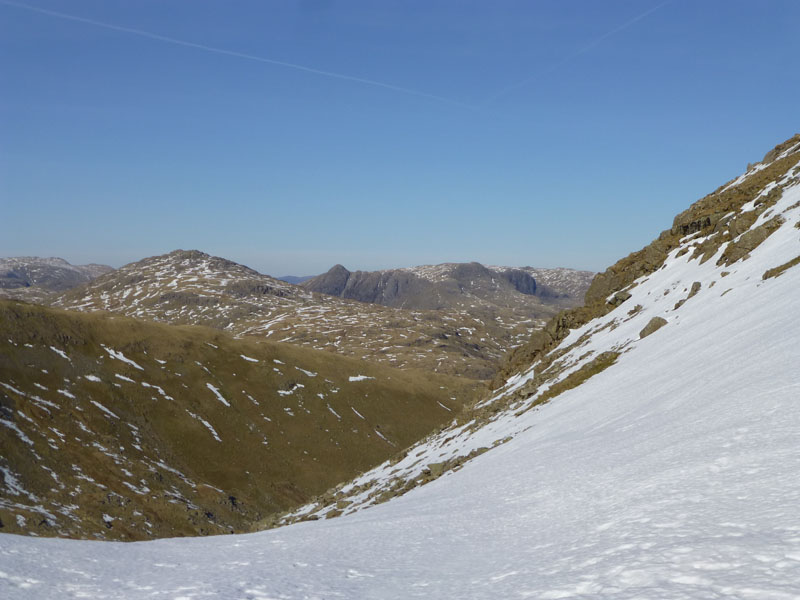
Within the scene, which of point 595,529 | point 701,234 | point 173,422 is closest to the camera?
point 595,529

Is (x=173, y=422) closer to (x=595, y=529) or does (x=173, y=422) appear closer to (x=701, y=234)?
(x=701, y=234)

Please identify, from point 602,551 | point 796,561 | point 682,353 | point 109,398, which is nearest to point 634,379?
point 682,353

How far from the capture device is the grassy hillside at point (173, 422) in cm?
6256

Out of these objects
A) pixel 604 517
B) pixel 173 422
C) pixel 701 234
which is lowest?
pixel 173 422

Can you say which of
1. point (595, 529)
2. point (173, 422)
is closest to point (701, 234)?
point (595, 529)

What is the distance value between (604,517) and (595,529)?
65 cm

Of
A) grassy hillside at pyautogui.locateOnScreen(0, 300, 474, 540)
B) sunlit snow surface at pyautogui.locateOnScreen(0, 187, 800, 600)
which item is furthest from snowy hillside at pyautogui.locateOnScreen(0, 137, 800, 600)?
grassy hillside at pyautogui.locateOnScreen(0, 300, 474, 540)

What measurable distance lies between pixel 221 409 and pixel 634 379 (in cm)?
8665

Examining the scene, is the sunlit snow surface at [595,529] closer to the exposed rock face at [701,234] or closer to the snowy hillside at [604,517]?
the snowy hillside at [604,517]

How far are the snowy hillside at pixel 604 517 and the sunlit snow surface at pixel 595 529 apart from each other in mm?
55

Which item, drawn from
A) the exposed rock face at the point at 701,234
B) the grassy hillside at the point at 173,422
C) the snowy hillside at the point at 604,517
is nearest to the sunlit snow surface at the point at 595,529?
the snowy hillside at the point at 604,517

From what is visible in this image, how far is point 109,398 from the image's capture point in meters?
89.4

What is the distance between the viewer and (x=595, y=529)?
11.8m

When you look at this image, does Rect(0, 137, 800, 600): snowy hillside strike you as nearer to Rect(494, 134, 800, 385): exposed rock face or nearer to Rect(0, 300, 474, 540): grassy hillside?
Rect(494, 134, 800, 385): exposed rock face
